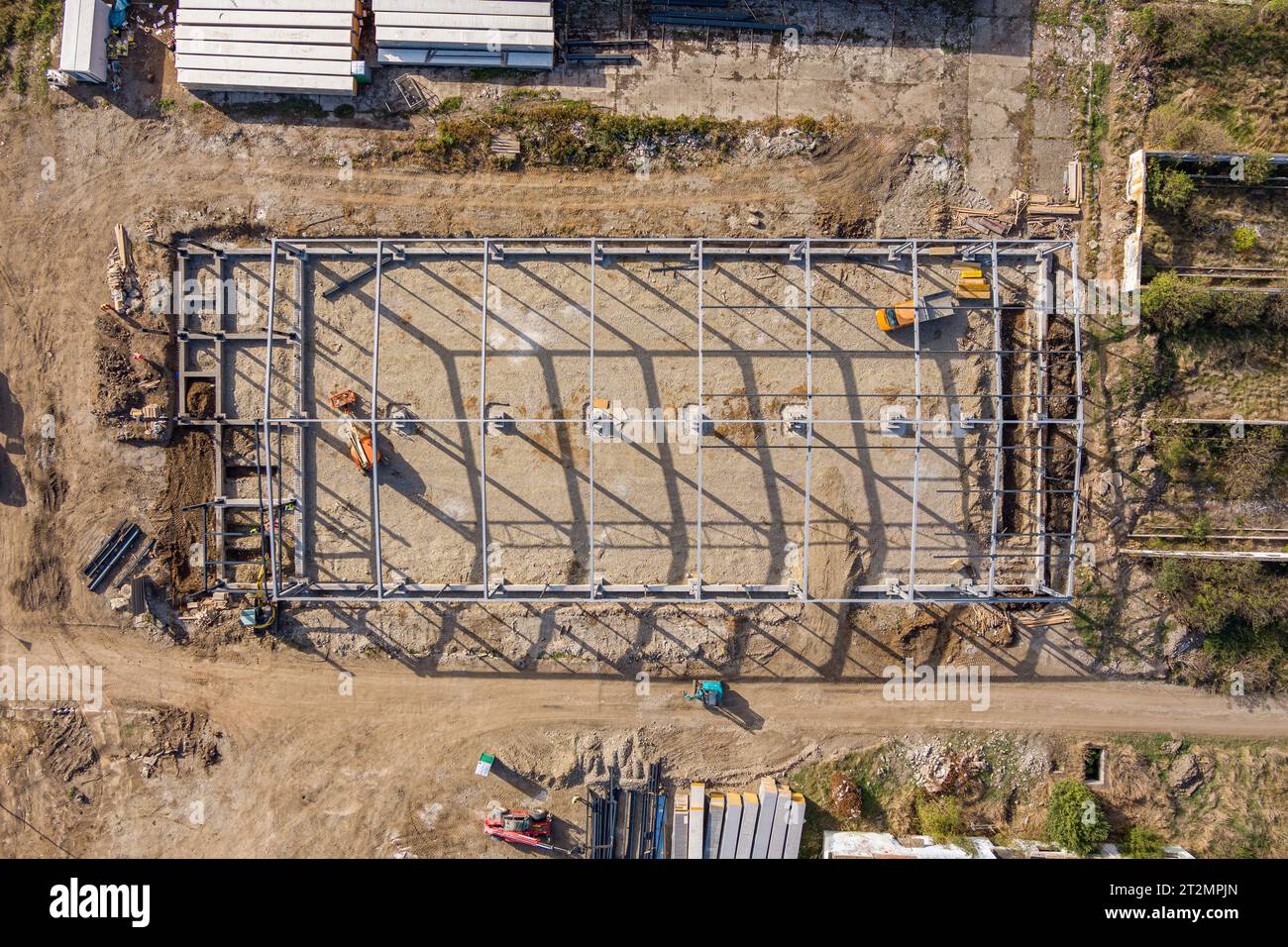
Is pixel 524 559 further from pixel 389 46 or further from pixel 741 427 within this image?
pixel 389 46

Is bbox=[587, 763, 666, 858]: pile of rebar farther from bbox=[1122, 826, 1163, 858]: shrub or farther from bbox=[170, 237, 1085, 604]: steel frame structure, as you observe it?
bbox=[1122, 826, 1163, 858]: shrub

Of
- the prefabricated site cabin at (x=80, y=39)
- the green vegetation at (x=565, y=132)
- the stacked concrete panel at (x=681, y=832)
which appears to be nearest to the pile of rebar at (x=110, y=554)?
the prefabricated site cabin at (x=80, y=39)

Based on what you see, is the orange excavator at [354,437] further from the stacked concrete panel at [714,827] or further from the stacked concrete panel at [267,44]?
the stacked concrete panel at [714,827]

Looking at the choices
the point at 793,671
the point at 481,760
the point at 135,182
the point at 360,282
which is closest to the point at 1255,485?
the point at 793,671

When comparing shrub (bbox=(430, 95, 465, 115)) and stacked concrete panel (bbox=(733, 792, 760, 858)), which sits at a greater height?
shrub (bbox=(430, 95, 465, 115))

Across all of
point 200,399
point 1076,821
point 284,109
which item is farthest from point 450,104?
point 1076,821

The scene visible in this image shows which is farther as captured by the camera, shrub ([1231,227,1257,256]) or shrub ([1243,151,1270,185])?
shrub ([1231,227,1257,256])

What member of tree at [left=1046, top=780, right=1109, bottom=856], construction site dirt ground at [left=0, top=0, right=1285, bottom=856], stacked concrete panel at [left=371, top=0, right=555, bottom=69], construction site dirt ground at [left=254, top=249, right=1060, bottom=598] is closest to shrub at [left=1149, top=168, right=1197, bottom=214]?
construction site dirt ground at [left=0, top=0, right=1285, bottom=856]
